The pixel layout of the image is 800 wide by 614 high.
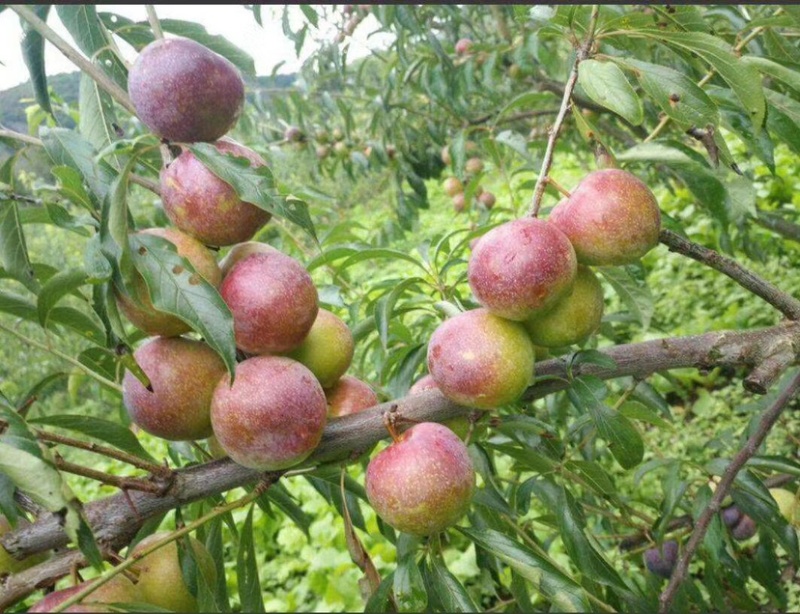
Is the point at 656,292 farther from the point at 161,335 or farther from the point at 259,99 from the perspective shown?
the point at 161,335

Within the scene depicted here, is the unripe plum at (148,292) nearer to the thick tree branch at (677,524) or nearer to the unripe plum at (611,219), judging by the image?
the unripe plum at (611,219)

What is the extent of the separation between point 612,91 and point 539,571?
0.60 m

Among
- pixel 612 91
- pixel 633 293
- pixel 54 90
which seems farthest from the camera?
Answer: pixel 54 90

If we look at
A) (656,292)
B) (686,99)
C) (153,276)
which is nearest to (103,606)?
(153,276)

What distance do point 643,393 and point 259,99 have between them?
7.62 ft

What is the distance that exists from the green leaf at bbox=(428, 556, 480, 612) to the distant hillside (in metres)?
1.05

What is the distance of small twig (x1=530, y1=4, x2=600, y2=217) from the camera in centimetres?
96

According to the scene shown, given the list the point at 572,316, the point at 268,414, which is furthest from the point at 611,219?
the point at 268,414

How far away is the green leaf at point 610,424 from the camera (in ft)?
3.41

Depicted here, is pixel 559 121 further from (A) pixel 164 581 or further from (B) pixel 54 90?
(B) pixel 54 90

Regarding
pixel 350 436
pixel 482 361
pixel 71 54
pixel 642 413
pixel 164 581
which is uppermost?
pixel 71 54

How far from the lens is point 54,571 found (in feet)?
2.60

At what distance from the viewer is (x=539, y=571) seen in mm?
885

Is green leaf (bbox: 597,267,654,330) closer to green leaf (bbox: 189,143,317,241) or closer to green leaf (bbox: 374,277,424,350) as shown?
green leaf (bbox: 374,277,424,350)
